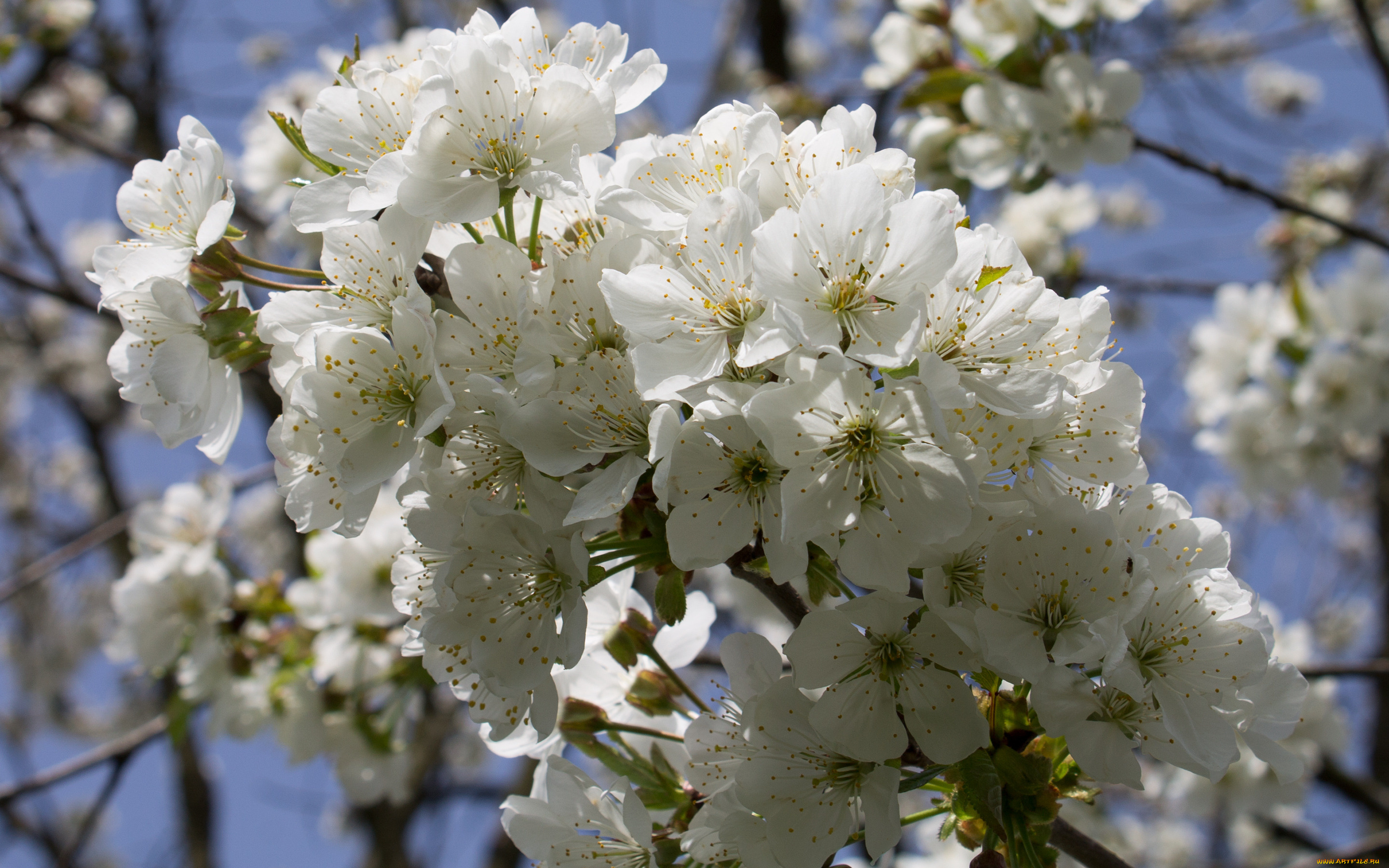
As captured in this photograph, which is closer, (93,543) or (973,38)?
(973,38)

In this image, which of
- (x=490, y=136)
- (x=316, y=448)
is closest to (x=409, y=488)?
(x=316, y=448)

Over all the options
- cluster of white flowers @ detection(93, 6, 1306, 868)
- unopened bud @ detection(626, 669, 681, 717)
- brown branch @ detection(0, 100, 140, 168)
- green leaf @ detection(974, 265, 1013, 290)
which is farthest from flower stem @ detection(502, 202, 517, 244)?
brown branch @ detection(0, 100, 140, 168)

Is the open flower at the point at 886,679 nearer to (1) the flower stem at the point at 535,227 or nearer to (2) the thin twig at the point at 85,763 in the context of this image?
(1) the flower stem at the point at 535,227

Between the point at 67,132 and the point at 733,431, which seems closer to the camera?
the point at 733,431

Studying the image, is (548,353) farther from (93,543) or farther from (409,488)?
(93,543)

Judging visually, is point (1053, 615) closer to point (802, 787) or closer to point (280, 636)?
point (802, 787)

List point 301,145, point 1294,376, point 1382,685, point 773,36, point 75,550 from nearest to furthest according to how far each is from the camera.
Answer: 1. point 301,145
2. point 75,550
3. point 1294,376
4. point 1382,685
5. point 773,36

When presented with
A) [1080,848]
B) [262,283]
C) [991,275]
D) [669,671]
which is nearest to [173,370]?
[262,283]
